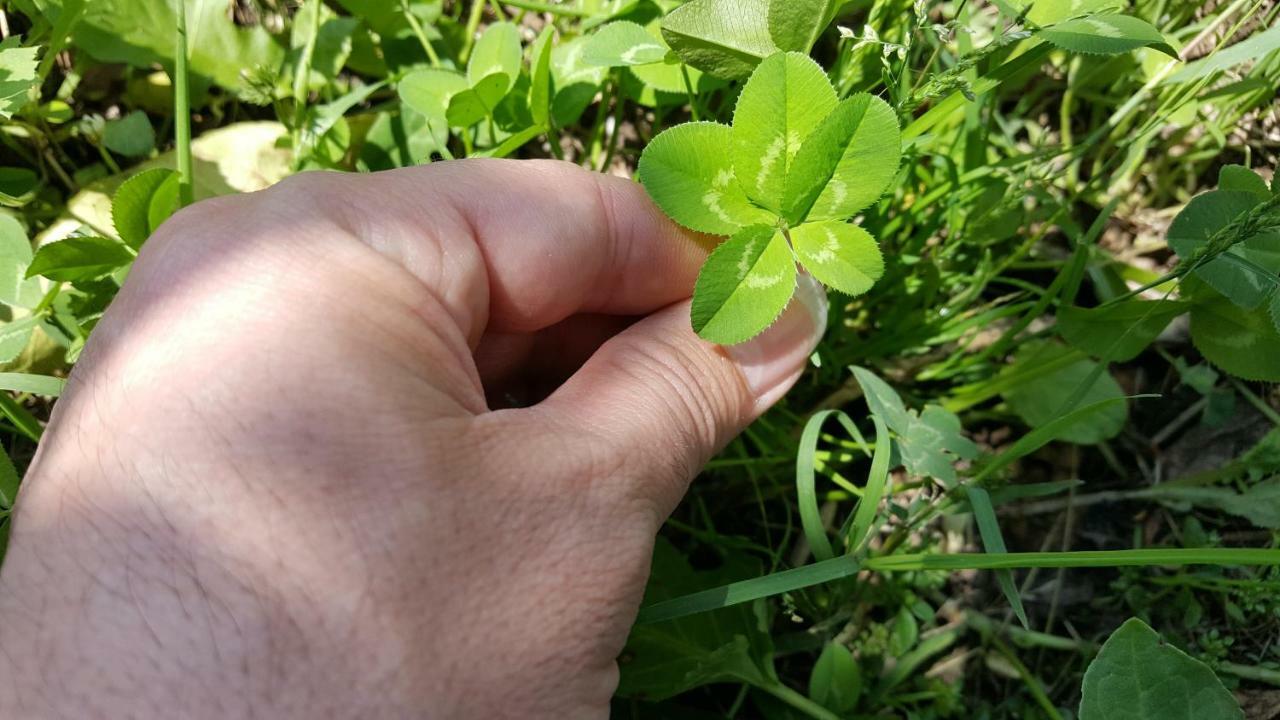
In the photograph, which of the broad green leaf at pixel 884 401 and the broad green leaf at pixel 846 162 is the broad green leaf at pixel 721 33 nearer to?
the broad green leaf at pixel 846 162

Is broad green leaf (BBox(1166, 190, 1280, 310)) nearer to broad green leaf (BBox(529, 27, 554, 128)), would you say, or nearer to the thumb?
the thumb

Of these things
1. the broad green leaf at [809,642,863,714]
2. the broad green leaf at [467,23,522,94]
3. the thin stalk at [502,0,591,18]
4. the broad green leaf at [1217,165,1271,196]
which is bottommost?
the broad green leaf at [809,642,863,714]

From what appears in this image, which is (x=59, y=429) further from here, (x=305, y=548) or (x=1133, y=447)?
(x=1133, y=447)

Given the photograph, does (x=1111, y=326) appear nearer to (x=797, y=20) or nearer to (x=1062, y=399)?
(x=1062, y=399)

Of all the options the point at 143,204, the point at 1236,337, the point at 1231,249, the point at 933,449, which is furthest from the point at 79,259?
the point at 1236,337

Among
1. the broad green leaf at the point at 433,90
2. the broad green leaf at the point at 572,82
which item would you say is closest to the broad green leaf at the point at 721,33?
the broad green leaf at the point at 572,82

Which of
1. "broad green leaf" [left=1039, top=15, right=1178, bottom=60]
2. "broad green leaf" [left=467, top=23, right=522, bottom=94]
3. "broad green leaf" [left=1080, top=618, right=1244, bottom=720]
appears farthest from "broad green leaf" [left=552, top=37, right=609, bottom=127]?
"broad green leaf" [left=1080, top=618, right=1244, bottom=720]

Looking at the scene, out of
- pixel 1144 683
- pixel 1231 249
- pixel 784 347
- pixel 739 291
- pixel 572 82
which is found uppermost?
pixel 572 82

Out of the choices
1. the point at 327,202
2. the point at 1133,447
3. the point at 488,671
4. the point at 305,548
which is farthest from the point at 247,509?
the point at 1133,447
